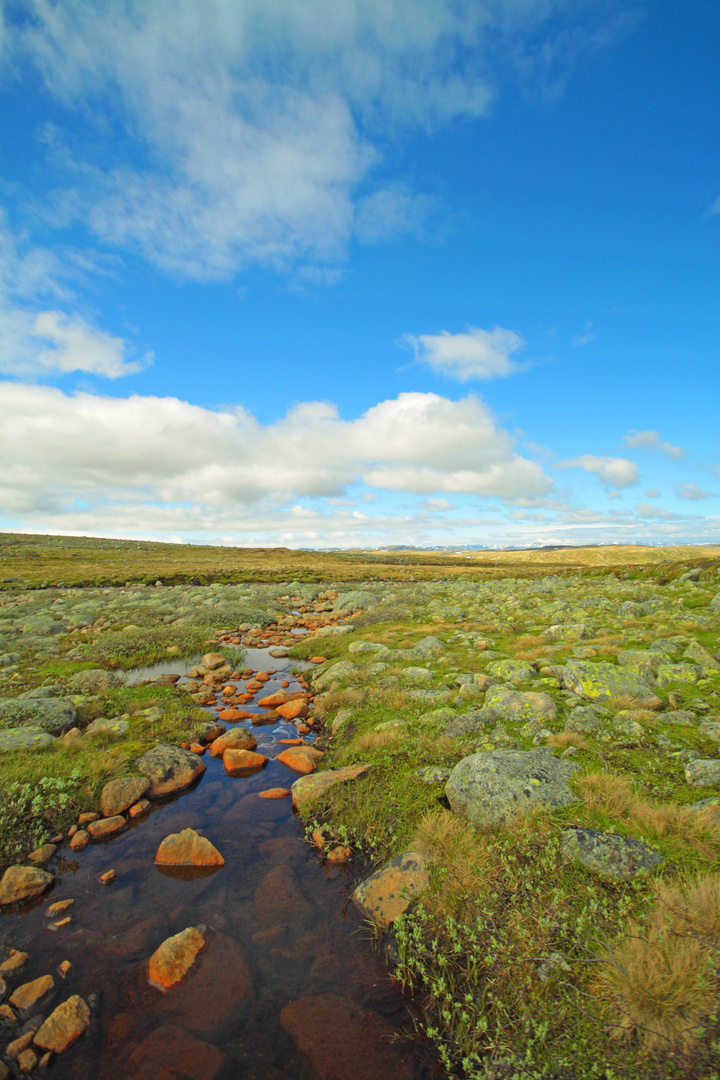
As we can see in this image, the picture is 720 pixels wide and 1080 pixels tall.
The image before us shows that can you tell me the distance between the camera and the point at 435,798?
765 cm

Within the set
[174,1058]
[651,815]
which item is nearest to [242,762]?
[174,1058]

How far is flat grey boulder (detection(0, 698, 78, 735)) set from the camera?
1062 centimetres

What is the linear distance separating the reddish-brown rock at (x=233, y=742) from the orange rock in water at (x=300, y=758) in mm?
1003

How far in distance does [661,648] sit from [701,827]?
7.45 meters

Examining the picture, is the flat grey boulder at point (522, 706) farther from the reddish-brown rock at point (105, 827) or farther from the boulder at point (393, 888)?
the reddish-brown rock at point (105, 827)

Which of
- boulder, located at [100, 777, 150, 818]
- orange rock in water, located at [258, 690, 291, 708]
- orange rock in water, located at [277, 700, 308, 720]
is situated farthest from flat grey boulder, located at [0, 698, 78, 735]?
orange rock in water, located at [277, 700, 308, 720]

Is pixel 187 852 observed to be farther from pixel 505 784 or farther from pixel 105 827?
pixel 505 784

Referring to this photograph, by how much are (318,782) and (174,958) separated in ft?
11.8

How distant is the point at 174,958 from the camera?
531cm

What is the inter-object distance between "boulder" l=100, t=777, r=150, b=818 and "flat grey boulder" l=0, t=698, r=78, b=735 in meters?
3.42

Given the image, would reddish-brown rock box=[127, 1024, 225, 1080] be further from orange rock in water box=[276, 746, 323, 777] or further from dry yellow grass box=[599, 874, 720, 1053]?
orange rock in water box=[276, 746, 323, 777]

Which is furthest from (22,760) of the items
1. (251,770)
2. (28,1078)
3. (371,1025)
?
(371,1025)

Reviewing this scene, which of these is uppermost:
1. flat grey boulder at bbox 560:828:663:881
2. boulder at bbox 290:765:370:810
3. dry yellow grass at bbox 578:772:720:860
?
dry yellow grass at bbox 578:772:720:860

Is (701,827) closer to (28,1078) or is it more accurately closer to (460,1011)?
(460,1011)
